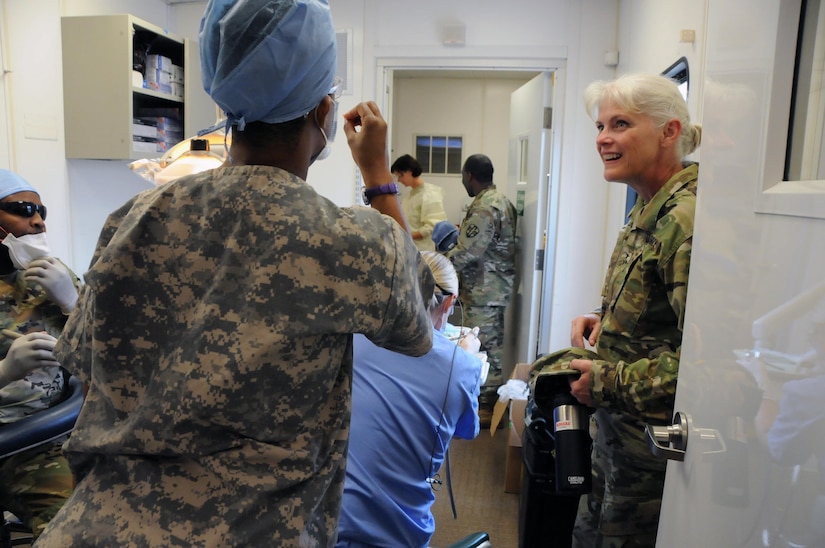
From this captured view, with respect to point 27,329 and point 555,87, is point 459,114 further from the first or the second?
point 27,329

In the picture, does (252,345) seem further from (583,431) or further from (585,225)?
(585,225)

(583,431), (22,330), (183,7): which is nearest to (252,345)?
(583,431)

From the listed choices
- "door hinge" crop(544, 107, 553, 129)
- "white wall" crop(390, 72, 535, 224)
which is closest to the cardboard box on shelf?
"door hinge" crop(544, 107, 553, 129)

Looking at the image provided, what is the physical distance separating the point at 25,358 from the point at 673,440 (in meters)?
1.57

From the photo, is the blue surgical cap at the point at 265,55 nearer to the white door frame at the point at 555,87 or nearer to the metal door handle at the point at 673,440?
the metal door handle at the point at 673,440

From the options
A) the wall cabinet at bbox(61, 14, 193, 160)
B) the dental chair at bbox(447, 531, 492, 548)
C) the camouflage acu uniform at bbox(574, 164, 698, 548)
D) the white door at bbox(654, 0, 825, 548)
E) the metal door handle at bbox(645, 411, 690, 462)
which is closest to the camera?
the white door at bbox(654, 0, 825, 548)

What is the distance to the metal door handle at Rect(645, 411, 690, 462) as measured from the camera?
0.84m

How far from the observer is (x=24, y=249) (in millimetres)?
1776

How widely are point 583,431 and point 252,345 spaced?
90cm

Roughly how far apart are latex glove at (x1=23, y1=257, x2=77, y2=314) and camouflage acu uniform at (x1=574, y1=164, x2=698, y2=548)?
5.24ft

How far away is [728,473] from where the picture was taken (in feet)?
2.36

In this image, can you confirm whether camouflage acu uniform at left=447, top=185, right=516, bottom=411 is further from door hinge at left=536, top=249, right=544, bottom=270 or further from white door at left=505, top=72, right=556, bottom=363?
door hinge at left=536, top=249, right=544, bottom=270

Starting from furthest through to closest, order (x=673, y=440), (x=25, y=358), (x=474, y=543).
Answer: (x=474, y=543) → (x=25, y=358) → (x=673, y=440)

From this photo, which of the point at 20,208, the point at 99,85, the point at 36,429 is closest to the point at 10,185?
the point at 20,208
